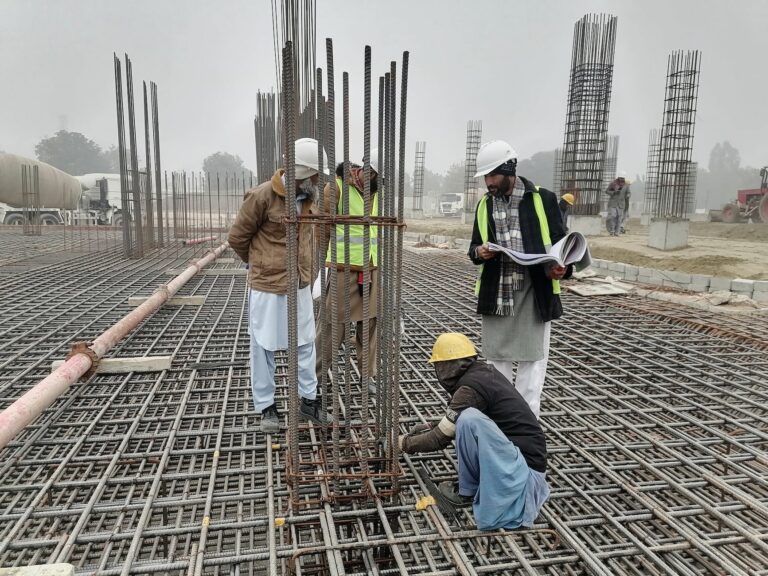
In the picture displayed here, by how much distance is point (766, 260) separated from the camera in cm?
892

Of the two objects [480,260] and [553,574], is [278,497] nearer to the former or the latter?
[553,574]

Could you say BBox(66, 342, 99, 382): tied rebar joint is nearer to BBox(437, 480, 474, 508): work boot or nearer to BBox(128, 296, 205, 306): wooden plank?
BBox(128, 296, 205, 306): wooden plank

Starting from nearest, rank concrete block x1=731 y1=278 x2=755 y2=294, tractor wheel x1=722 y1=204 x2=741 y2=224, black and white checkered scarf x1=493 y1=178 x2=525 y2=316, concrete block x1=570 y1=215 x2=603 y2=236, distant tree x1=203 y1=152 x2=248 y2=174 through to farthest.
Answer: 1. black and white checkered scarf x1=493 y1=178 x2=525 y2=316
2. concrete block x1=731 y1=278 x2=755 y2=294
3. concrete block x1=570 y1=215 x2=603 y2=236
4. tractor wheel x1=722 y1=204 x2=741 y2=224
5. distant tree x1=203 y1=152 x2=248 y2=174

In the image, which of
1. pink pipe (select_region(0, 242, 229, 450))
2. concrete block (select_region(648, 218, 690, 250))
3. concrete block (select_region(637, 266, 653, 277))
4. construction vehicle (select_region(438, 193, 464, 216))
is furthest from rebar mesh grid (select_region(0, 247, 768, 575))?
construction vehicle (select_region(438, 193, 464, 216))

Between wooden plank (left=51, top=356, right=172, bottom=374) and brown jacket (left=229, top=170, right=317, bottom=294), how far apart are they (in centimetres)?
129

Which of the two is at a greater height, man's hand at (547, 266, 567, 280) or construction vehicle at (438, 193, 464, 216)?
construction vehicle at (438, 193, 464, 216)

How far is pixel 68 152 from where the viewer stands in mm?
56719

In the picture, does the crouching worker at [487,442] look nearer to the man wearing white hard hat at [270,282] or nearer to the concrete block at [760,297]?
the man wearing white hard hat at [270,282]

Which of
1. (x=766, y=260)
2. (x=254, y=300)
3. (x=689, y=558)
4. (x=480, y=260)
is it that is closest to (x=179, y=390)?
(x=254, y=300)

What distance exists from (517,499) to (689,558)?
66cm

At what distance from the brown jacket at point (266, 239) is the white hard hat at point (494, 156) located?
0.83m

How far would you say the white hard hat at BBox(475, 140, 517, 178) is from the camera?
2.39 meters

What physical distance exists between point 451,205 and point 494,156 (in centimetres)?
4131

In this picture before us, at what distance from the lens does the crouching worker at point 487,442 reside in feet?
6.17
